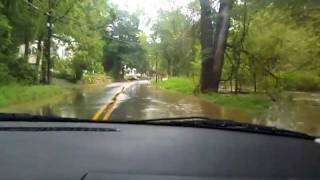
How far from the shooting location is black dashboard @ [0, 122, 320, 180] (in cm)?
264

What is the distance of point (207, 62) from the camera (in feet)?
102

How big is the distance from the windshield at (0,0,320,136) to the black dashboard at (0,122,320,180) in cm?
360

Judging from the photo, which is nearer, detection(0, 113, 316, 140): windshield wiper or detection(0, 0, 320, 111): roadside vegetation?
detection(0, 113, 316, 140): windshield wiper

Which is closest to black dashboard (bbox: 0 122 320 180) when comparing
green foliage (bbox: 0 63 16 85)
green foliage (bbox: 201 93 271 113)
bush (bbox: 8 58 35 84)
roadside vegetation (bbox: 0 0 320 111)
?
roadside vegetation (bbox: 0 0 320 111)

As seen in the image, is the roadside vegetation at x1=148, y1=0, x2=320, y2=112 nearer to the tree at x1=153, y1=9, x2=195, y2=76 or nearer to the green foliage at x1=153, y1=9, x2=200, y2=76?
the green foliage at x1=153, y1=9, x2=200, y2=76

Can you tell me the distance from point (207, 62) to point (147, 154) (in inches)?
1106

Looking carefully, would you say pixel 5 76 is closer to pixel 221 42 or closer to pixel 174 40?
pixel 221 42

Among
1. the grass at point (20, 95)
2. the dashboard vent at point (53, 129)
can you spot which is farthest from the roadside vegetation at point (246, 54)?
the dashboard vent at point (53, 129)

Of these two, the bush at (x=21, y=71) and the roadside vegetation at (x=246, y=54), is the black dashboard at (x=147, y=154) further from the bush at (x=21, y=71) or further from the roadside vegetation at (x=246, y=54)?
the bush at (x=21, y=71)

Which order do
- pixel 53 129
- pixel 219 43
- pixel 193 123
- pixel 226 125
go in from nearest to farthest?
pixel 53 129 < pixel 226 125 < pixel 193 123 < pixel 219 43

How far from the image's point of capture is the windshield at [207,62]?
17984 mm

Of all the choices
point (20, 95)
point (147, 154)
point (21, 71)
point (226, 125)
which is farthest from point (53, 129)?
point (21, 71)

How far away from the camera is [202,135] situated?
3.93 meters

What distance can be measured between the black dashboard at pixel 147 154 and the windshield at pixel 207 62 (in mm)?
3598
